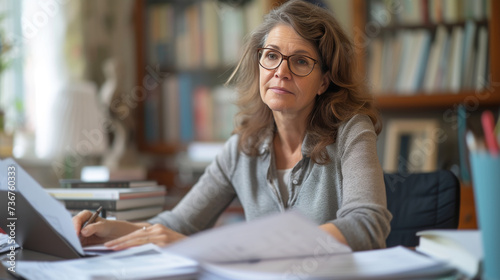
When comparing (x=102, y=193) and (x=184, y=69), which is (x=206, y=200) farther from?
(x=184, y=69)

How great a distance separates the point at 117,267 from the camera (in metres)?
0.68

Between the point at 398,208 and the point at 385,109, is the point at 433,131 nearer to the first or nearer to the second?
the point at 385,109

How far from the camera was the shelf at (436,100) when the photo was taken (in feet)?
6.76

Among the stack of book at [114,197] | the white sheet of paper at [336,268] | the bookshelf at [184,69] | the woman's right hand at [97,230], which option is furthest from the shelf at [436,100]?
the white sheet of paper at [336,268]

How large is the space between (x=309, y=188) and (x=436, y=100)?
1.16 meters

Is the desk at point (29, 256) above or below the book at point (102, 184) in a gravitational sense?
below

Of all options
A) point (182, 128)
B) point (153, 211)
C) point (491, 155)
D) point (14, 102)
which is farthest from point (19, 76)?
point (491, 155)

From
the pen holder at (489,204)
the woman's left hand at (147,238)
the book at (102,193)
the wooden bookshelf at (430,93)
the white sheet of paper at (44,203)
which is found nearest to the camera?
the pen holder at (489,204)

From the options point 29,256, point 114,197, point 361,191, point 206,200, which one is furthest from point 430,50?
point 29,256

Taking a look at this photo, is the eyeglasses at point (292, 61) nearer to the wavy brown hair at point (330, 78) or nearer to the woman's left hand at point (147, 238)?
the wavy brown hair at point (330, 78)

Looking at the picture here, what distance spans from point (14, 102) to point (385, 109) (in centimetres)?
168

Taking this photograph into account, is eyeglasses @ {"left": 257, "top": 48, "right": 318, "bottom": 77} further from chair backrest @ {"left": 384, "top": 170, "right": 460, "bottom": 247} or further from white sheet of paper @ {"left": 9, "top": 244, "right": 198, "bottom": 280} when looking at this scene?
white sheet of paper @ {"left": 9, "top": 244, "right": 198, "bottom": 280}

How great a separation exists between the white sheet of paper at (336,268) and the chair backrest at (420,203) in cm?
54

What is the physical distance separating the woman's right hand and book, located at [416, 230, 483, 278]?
22.9 inches
